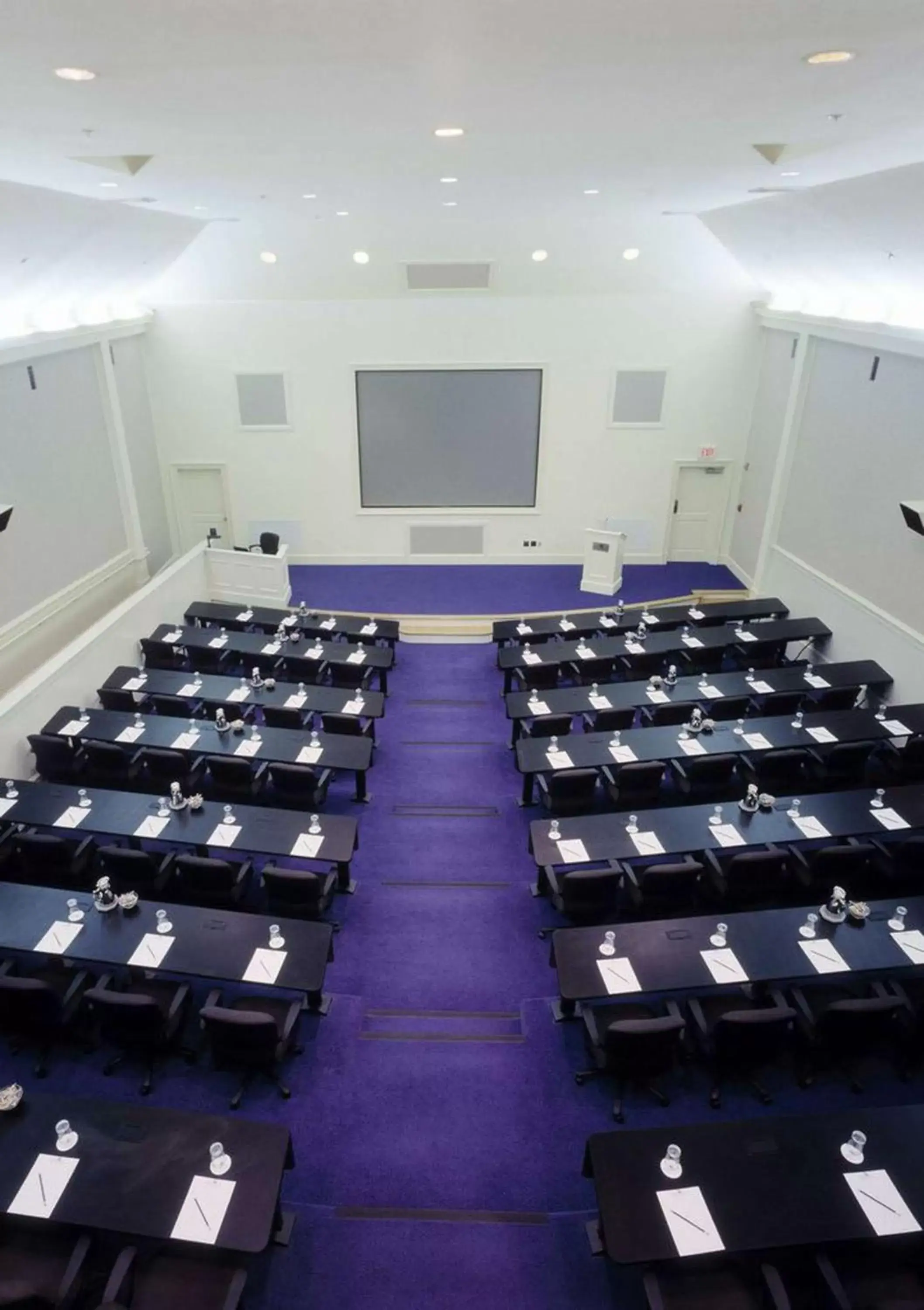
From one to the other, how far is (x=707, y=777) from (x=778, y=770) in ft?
2.27

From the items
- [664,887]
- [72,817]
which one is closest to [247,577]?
[72,817]

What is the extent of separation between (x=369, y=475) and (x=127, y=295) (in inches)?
175

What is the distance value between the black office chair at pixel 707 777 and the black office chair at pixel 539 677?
2.09 m

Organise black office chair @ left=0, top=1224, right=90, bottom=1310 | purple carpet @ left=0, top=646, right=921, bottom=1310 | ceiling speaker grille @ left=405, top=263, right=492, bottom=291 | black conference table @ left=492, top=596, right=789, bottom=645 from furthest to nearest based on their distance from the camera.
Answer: ceiling speaker grille @ left=405, top=263, right=492, bottom=291, black conference table @ left=492, top=596, right=789, bottom=645, purple carpet @ left=0, top=646, right=921, bottom=1310, black office chair @ left=0, top=1224, right=90, bottom=1310

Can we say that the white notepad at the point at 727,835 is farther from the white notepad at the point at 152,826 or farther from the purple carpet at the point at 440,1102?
the white notepad at the point at 152,826

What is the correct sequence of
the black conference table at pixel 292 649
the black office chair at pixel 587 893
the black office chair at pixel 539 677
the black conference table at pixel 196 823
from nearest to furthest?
the black office chair at pixel 587 893
the black conference table at pixel 196 823
the black office chair at pixel 539 677
the black conference table at pixel 292 649

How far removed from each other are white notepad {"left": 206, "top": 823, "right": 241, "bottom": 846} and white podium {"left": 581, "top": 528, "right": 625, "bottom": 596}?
8.09m

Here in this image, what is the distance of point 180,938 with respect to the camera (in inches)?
185

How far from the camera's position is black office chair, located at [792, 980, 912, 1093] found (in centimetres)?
421

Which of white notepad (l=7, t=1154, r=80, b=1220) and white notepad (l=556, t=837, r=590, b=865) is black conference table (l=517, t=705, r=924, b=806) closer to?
white notepad (l=556, t=837, r=590, b=865)

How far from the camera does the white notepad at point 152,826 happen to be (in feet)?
18.7

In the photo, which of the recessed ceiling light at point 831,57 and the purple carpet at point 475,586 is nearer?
the recessed ceiling light at point 831,57

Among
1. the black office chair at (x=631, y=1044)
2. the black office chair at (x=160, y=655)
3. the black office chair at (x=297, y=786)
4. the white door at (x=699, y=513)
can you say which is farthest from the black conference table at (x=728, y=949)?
the white door at (x=699, y=513)

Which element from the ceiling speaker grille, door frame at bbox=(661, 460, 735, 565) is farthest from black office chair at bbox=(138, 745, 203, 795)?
door frame at bbox=(661, 460, 735, 565)
